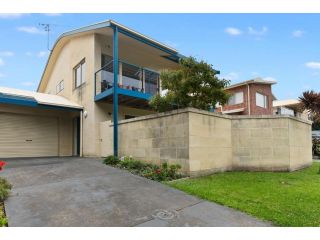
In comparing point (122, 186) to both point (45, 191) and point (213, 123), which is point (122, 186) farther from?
point (213, 123)

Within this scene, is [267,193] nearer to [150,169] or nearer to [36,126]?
[150,169]

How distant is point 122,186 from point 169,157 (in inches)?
94.9

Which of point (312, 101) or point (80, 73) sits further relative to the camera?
point (312, 101)

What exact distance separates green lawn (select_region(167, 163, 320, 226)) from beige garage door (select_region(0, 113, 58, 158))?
1092 cm

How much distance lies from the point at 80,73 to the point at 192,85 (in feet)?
28.2

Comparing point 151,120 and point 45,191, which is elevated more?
point 151,120

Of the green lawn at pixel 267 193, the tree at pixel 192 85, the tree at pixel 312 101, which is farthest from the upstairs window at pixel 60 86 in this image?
the tree at pixel 312 101

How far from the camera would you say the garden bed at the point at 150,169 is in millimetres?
7762

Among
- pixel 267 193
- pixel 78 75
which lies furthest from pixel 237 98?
pixel 267 193

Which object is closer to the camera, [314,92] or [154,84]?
[154,84]

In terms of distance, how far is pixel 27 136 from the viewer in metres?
14.8

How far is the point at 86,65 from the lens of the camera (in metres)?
14.3

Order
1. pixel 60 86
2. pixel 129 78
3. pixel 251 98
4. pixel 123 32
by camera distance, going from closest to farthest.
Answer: pixel 123 32 → pixel 129 78 → pixel 60 86 → pixel 251 98
